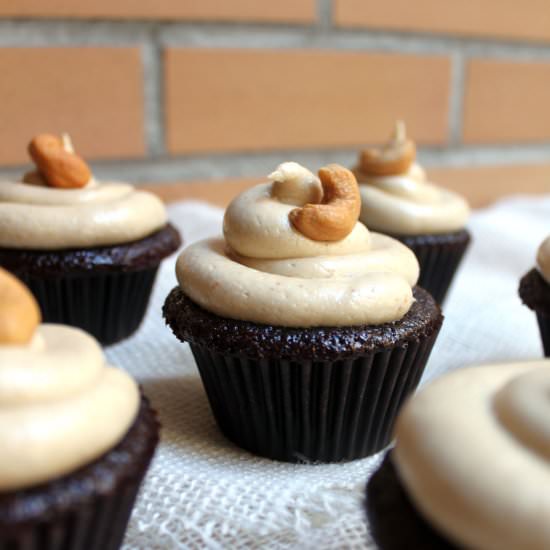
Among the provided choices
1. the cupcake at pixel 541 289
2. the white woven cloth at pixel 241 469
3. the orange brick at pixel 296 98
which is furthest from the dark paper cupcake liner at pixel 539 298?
the orange brick at pixel 296 98

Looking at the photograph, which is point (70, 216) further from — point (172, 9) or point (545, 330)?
point (545, 330)

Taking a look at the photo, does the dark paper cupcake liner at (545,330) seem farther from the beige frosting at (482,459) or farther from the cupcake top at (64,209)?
the cupcake top at (64,209)

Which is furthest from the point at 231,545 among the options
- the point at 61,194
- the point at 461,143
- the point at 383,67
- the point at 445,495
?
the point at 461,143

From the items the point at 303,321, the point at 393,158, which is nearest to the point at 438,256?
the point at 393,158

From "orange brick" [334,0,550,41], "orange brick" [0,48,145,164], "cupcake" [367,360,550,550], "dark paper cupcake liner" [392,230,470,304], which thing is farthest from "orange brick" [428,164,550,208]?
"cupcake" [367,360,550,550]

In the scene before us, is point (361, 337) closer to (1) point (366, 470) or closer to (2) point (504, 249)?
(1) point (366, 470)
